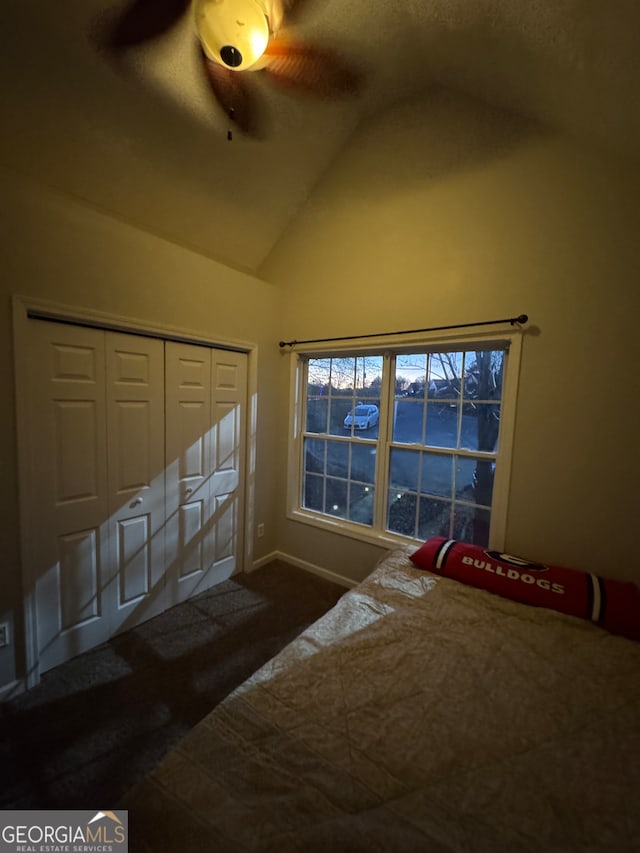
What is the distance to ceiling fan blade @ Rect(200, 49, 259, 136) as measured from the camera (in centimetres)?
152

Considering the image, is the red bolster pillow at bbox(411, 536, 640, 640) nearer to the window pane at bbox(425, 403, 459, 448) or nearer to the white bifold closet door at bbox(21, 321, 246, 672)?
the window pane at bbox(425, 403, 459, 448)

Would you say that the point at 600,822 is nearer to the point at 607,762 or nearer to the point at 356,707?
the point at 607,762

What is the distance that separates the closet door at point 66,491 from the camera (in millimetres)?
1635

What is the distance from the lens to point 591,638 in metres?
1.41

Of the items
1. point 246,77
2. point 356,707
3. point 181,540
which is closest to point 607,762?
point 356,707

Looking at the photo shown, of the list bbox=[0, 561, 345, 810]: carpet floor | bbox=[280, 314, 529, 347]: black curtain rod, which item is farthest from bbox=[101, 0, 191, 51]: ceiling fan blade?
bbox=[0, 561, 345, 810]: carpet floor

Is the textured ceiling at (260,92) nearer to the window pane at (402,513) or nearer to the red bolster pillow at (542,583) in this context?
the red bolster pillow at (542,583)

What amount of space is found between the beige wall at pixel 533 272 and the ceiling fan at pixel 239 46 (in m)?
0.65

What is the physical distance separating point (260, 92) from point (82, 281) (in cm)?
139

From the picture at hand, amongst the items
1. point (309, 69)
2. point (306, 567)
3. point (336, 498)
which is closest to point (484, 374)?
point (336, 498)

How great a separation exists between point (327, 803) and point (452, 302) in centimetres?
233

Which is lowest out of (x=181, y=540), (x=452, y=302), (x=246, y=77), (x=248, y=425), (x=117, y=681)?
(x=117, y=681)

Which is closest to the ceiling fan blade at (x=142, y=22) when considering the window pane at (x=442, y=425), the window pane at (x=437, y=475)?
the window pane at (x=442, y=425)

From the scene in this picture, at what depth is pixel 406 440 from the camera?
2475 millimetres
